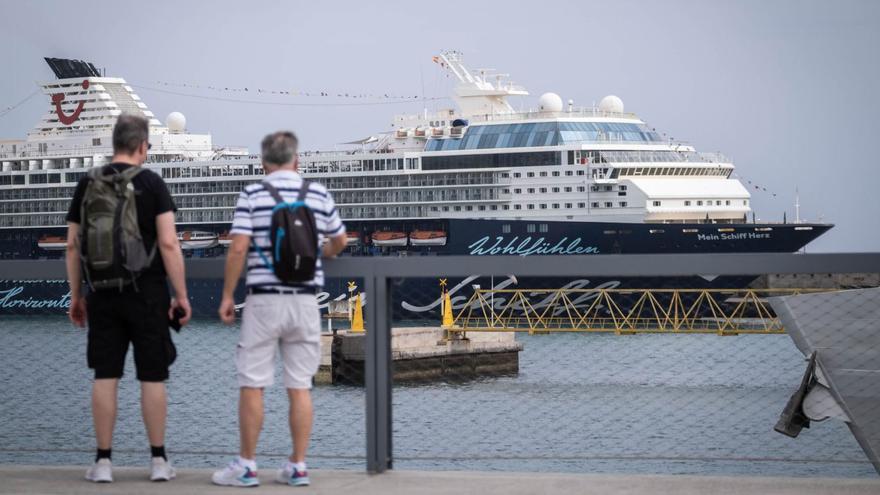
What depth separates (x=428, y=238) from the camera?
43688 millimetres

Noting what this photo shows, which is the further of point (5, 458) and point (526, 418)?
point (526, 418)

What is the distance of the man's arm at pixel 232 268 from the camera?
4.76 meters

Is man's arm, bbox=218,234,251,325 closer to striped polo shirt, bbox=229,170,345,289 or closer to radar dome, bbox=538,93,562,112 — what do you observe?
striped polo shirt, bbox=229,170,345,289

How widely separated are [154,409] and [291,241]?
78 centimetres

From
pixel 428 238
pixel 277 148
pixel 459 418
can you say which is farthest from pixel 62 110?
pixel 277 148

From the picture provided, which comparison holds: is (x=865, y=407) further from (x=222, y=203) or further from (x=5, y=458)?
(x=222, y=203)

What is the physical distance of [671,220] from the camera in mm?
40281

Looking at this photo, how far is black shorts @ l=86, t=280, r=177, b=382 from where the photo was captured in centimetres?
488

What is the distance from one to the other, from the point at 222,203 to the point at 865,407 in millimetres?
44152

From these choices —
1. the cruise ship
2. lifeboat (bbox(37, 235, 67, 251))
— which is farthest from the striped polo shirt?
lifeboat (bbox(37, 235, 67, 251))

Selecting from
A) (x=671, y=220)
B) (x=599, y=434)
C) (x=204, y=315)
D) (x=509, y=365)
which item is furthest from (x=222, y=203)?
(x=204, y=315)

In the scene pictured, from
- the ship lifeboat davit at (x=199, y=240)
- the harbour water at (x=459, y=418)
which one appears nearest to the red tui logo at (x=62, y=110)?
the ship lifeboat davit at (x=199, y=240)

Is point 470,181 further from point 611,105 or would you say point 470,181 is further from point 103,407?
point 103,407

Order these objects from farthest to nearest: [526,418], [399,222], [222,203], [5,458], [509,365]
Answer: [222,203] < [399,222] < [509,365] < [526,418] < [5,458]
